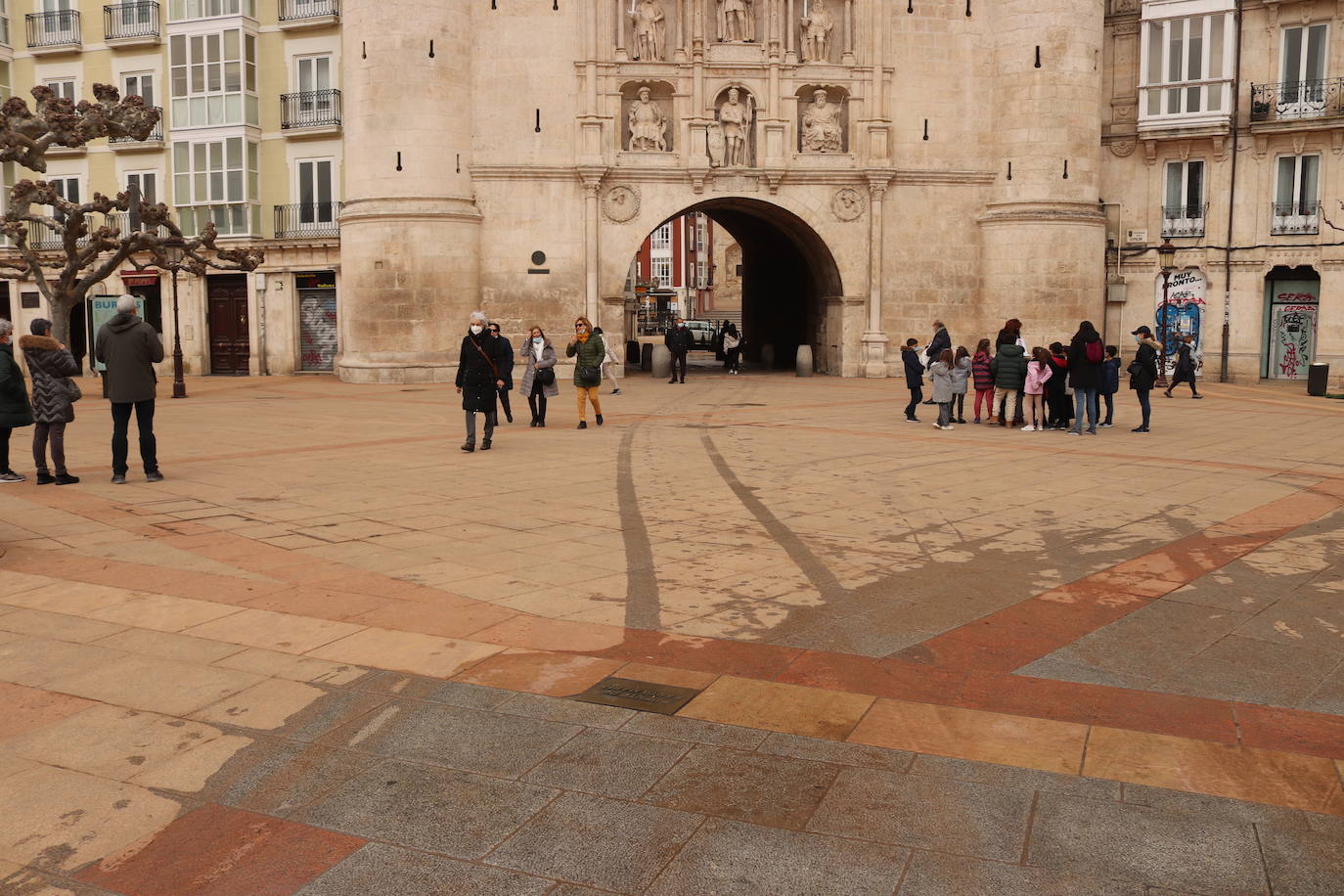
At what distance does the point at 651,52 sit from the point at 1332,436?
64.1ft

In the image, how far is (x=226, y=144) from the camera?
1313 inches

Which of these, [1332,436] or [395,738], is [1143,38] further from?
[395,738]

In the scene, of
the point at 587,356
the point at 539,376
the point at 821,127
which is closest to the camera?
the point at 587,356

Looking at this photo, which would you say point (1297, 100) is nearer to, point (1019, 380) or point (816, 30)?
point (816, 30)

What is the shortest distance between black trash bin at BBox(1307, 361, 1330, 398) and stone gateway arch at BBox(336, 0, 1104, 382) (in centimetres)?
589

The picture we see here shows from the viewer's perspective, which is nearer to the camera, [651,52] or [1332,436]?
[1332,436]

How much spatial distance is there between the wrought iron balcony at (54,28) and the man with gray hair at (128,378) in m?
28.1

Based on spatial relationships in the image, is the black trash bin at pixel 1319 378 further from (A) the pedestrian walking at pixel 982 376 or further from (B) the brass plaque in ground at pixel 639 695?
(B) the brass plaque in ground at pixel 639 695

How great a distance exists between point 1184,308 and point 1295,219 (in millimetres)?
3460

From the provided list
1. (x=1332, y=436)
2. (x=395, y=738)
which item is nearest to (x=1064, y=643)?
(x=395, y=738)

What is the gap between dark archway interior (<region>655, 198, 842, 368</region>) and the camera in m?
32.0

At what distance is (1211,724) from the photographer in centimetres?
492

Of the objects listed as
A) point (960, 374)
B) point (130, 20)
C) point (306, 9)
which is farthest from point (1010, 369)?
point (130, 20)

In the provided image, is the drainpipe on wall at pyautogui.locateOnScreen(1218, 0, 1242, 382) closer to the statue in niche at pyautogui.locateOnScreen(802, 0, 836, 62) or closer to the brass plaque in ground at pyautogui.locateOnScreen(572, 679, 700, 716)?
the statue in niche at pyautogui.locateOnScreen(802, 0, 836, 62)
